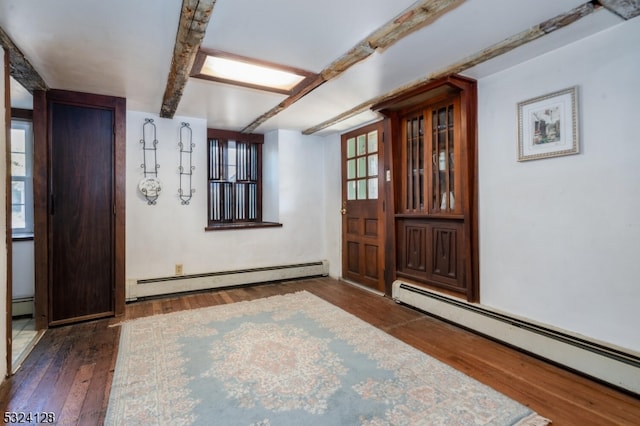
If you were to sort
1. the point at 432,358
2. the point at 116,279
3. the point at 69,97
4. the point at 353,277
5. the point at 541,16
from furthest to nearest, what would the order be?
the point at 353,277 → the point at 116,279 → the point at 69,97 → the point at 432,358 → the point at 541,16

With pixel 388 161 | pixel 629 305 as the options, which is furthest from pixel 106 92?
pixel 629 305

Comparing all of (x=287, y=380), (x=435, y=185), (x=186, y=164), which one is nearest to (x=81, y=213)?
(x=186, y=164)

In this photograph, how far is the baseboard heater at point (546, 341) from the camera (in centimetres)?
196

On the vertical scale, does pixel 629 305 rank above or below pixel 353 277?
above

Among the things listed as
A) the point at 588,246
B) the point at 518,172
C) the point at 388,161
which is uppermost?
the point at 388,161

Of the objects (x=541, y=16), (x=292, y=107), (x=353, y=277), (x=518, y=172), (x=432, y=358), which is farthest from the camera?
(x=353, y=277)

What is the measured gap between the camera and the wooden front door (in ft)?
13.5

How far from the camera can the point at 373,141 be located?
418 cm

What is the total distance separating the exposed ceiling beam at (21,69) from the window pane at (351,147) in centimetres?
337

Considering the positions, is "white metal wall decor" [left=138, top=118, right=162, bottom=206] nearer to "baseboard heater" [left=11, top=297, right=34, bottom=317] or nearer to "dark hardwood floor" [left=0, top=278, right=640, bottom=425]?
"dark hardwood floor" [left=0, top=278, right=640, bottom=425]

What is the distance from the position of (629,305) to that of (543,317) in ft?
1.75

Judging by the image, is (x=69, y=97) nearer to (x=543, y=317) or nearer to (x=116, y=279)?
(x=116, y=279)

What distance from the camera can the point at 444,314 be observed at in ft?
10.2

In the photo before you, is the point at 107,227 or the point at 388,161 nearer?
the point at 107,227
